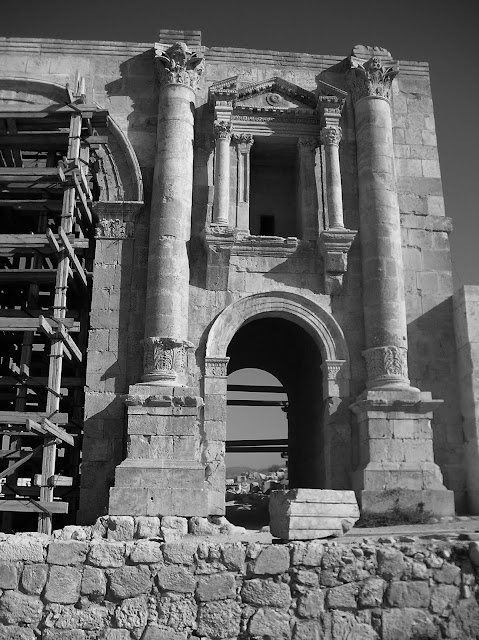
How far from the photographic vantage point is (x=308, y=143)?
15781 millimetres

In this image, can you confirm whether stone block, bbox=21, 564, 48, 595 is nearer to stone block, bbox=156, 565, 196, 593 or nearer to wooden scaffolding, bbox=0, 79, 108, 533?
stone block, bbox=156, 565, 196, 593

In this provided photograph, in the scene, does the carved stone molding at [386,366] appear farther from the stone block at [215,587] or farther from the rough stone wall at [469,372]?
the stone block at [215,587]

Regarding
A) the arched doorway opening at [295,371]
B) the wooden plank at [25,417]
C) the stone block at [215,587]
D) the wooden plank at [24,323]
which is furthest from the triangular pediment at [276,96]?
the stone block at [215,587]

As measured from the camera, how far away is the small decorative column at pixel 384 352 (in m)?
12.8

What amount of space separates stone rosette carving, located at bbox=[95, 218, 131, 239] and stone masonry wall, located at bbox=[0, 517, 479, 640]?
9.15 m

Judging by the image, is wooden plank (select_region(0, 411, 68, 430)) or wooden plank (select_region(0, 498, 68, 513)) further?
wooden plank (select_region(0, 411, 68, 430))

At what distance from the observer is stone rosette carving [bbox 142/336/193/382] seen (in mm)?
13297

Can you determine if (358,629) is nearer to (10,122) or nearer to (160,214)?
(160,214)

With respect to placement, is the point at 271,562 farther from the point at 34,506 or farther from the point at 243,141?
the point at 243,141

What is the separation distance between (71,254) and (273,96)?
6.18m

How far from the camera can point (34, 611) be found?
253 inches

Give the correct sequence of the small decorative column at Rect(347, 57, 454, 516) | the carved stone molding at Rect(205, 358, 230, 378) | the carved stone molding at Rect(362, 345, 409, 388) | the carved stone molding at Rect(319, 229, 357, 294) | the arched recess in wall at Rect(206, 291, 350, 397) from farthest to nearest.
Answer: the carved stone molding at Rect(319, 229, 357, 294)
the arched recess in wall at Rect(206, 291, 350, 397)
the carved stone molding at Rect(205, 358, 230, 378)
the carved stone molding at Rect(362, 345, 409, 388)
the small decorative column at Rect(347, 57, 454, 516)

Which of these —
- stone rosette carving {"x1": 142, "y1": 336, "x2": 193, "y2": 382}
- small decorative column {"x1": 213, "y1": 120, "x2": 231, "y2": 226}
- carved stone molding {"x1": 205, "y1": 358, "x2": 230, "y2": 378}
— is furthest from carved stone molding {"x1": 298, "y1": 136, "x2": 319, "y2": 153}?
stone rosette carving {"x1": 142, "y1": 336, "x2": 193, "y2": 382}

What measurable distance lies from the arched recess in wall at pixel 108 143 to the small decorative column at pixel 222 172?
172 centimetres
